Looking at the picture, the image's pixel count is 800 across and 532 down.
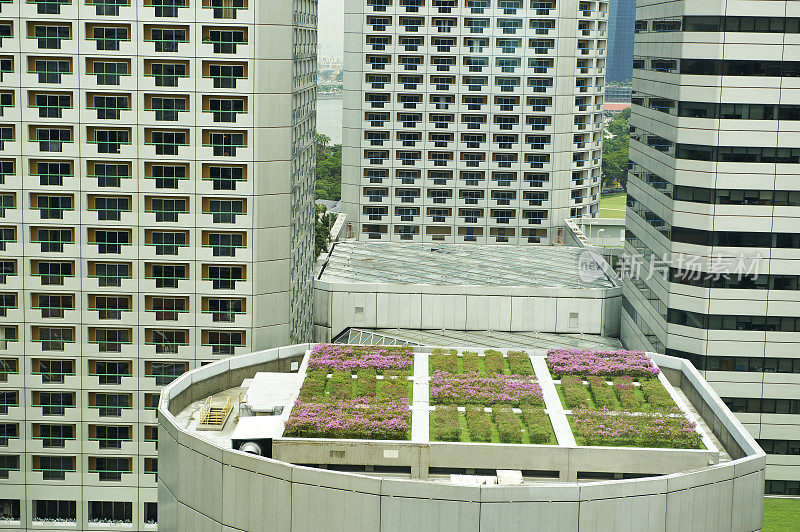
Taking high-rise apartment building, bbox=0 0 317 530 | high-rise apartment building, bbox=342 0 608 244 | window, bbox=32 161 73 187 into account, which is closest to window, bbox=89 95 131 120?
high-rise apartment building, bbox=0 0 317 530

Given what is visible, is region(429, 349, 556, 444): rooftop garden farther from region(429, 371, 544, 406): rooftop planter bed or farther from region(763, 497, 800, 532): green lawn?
region(763, 497, 800, 532): green lawn

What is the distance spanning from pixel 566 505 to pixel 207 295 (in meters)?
33.6

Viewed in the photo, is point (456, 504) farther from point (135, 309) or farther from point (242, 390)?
point (135, 309)

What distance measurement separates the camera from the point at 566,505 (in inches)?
1764

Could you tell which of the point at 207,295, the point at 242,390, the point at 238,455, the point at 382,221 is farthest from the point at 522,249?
the point at 238,455

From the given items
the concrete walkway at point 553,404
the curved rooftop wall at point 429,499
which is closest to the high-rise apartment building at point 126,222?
the concrete walkway at point 553,404

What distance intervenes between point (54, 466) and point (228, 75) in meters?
28.8

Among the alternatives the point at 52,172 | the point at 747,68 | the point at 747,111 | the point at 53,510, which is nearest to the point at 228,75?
the point at 52,172

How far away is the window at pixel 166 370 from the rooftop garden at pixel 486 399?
60.5 feet

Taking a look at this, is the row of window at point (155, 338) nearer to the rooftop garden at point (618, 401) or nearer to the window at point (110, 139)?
the window at point (110, 139)

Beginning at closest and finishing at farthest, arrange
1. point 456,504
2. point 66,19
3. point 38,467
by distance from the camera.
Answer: point 456,504
point 66,19
point 38,467

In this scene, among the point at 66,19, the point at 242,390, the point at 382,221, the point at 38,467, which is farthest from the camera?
the point at 382,221

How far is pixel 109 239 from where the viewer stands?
232ft

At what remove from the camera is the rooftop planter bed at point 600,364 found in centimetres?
6028
